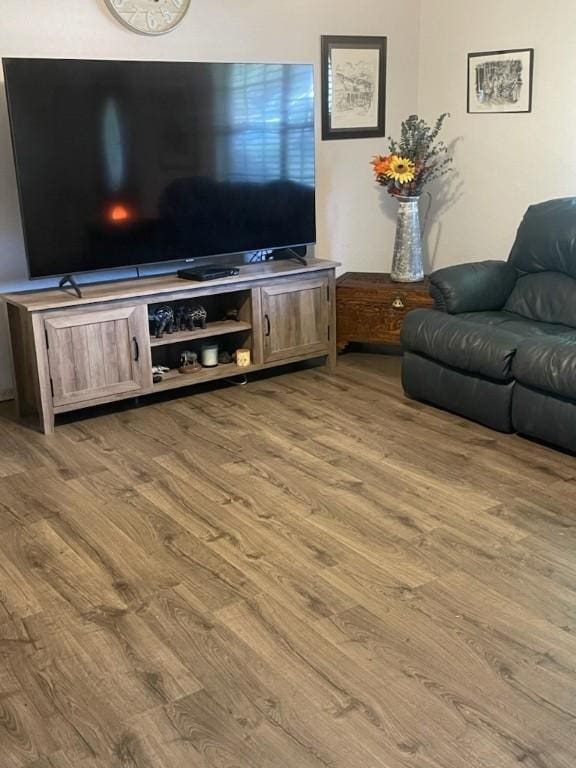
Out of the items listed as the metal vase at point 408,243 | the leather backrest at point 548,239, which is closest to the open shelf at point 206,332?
the metal vase at point 408,243

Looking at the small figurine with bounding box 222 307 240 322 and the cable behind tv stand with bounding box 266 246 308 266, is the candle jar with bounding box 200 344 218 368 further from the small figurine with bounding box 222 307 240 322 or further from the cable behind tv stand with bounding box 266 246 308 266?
the cable behind tv stand with bounding box 266 246 308 266

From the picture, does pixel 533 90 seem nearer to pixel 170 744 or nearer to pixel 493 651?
pixel 493 651

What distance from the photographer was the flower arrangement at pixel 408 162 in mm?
4859

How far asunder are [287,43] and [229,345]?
68.7 inches

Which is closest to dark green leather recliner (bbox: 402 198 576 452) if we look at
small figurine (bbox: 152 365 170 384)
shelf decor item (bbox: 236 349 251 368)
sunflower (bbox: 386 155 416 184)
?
sunflower (bbox: 386 155 416 184)

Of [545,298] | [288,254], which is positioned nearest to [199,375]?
[288,254]

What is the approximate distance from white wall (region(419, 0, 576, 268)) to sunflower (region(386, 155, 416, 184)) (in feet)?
1.77

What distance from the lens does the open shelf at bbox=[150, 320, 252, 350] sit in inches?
169

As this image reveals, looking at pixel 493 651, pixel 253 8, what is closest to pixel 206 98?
pixel 253 8

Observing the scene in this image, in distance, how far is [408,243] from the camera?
4.95 m

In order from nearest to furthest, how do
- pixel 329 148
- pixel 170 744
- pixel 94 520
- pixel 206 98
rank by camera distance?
pixel 170 744 < pixel 94 520 < pixel 206 98 < pixel 329 148

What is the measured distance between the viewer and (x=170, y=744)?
201cm

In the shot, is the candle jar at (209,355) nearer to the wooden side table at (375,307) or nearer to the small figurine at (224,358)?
the small figurine at (224,358)

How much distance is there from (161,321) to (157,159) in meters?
0.80
